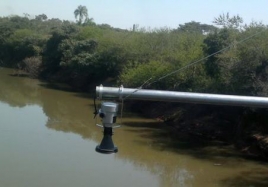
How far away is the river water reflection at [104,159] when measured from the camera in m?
12.7

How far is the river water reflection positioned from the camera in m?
12.7

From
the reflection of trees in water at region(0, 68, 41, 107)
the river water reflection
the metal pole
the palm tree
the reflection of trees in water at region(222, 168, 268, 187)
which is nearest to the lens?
the metal pole

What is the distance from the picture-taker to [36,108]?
26.3 m

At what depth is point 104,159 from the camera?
14758mm

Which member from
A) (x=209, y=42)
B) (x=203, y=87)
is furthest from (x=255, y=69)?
(x=209, y=42)

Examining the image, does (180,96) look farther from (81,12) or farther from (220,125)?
(81,12)

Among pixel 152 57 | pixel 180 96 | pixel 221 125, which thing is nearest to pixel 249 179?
pixel 221 125

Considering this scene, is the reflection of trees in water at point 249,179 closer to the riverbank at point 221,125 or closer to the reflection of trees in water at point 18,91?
the riverbank at point 221,125

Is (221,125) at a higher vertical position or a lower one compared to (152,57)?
lower

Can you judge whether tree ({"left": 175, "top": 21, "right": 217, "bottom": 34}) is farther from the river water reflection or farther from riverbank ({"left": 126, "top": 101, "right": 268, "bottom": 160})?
the river water reflection

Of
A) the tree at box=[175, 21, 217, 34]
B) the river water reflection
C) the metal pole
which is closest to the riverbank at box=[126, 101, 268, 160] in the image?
the river water reflection

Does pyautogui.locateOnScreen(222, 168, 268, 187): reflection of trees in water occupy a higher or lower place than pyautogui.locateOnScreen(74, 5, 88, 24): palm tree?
lower

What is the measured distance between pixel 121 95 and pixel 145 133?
18.0 meters

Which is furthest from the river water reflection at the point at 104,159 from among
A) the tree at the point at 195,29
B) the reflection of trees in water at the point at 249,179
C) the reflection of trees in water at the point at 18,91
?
the tree at the point at 195,29
